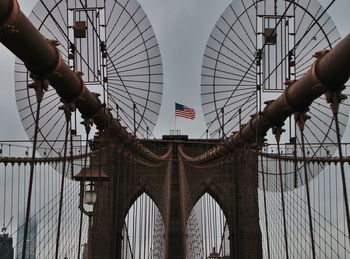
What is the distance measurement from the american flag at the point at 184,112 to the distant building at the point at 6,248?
14.0 metres

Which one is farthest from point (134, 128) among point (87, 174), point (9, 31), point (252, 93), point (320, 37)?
point (9, 31)

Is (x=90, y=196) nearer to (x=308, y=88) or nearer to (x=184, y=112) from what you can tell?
(x=308, y=88)

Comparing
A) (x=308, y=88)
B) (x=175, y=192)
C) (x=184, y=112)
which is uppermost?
(x=184, y=112)

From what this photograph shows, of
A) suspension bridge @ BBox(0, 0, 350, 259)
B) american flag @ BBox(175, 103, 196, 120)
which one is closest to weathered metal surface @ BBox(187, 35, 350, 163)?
suspension bridge @ BBox(0, 0, 350, 259)

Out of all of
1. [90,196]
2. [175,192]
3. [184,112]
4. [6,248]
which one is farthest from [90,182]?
[184,112]

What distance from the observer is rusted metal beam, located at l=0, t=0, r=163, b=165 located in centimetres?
803

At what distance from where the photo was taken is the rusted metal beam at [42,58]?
316 inches

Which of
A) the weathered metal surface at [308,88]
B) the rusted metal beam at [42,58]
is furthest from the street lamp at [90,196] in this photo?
the weathered metal surface at [308,88]

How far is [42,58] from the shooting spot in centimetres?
954

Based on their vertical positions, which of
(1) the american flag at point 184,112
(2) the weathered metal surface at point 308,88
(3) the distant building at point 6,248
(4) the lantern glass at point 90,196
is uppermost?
(1) the american flag at point 184,112

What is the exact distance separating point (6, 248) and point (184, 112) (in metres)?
14.8

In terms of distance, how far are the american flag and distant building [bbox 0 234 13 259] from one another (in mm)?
13975

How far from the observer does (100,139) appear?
661 inches

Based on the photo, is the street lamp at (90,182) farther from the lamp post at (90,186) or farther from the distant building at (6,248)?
the distant building at (6,248)
